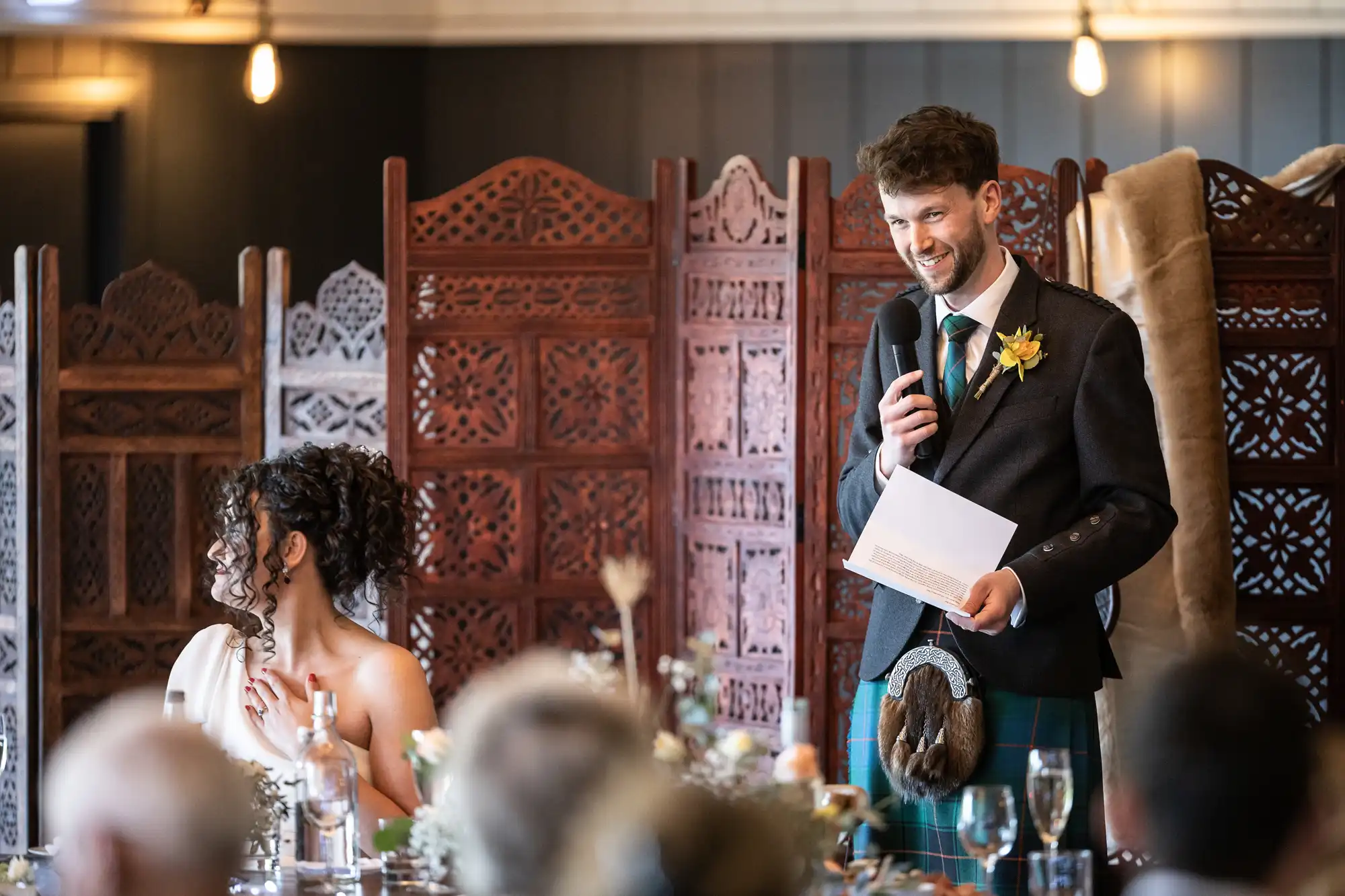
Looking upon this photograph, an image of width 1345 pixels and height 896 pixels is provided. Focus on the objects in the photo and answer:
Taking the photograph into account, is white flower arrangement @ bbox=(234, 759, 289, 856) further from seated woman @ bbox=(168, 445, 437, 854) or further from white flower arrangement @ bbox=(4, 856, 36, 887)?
seated woman @ bbox=(168, 445, 437, 854)

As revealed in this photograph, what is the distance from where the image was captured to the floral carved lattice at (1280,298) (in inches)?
155

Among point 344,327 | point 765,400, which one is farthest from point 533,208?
point 765,400

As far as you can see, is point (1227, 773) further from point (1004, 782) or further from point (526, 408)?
point (526, 408)

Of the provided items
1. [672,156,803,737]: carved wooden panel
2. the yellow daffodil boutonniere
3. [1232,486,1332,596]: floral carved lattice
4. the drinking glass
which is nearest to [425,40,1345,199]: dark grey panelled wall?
[672,156,803,737]: carved wooden panel

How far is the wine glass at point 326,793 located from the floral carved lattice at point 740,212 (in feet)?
7.92

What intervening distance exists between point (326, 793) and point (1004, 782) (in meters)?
1.00

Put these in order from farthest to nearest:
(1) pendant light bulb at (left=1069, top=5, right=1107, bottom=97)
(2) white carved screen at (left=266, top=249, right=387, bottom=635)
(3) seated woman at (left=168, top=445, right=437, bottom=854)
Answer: (1) pendant light bulb at (left=1069, top=5, right=1107, bottom=97) → (2) white carved screen at (left=266, top=249, right=387, bottom=635) → (3) seated woman at (left=168, top=445, right=437, bottom=854)

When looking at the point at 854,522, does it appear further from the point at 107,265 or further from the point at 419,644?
the point at 107,265

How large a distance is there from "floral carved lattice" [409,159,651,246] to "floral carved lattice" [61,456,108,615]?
1229 mm

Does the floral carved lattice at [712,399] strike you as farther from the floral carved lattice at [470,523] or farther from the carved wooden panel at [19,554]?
the carved wooden panel at [19,554]

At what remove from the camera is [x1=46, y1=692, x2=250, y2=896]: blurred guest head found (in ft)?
3.63

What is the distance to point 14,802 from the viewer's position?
4.69 metres

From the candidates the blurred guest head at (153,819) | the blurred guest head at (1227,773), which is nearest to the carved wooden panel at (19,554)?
the blurred guest head at (153,819)

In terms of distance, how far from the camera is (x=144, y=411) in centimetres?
466
